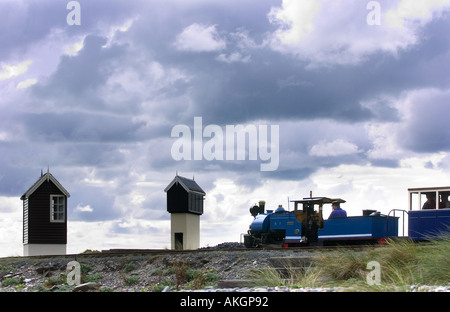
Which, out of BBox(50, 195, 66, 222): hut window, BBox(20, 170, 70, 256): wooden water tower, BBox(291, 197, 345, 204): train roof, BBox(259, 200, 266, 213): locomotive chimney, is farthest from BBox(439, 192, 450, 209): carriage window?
BBox(50, 195, 66, 222): hut window

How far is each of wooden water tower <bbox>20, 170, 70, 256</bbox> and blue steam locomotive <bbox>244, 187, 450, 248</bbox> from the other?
9216mm

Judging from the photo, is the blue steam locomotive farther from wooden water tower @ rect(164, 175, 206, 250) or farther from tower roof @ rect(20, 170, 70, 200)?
tower roof @ rect(20, 170, 70, 200)

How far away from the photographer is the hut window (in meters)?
28.6

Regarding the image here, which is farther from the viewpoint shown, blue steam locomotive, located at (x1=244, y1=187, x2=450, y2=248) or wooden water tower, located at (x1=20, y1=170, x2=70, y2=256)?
wooden water tower, located at (x1=20, y1=170, x2=70, y2=256)

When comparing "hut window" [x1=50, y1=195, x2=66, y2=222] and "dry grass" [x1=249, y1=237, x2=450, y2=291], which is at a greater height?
"hut window" [x1=50, y1=195, x2=66, y2=222]

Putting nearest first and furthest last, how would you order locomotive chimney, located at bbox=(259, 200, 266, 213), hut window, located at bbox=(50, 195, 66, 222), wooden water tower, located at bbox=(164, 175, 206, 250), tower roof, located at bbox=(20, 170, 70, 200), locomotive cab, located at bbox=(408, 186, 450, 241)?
locomotive cab, located at bbox=(408, 186, 450, 241)
locomotive chimney, located at bbox=(259, 200, 266, 213)
wooden water tower, located at bbox=(164, 175, 206, 250)
tower roof, located at bbox=(20, 170, 70, 200)
hut window, located at bbox=(50, 195, 66, 222)

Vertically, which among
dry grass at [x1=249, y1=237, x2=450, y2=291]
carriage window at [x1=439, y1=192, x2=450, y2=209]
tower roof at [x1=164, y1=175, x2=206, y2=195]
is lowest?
dry grass at [x1=249, y1=237, x2=450, y2=291]

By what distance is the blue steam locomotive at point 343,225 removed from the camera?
19219mm

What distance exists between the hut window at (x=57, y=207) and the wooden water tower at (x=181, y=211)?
5.15 m

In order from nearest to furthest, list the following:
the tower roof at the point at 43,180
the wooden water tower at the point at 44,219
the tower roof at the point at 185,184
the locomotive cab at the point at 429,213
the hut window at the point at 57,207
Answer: the locomotive cab at the point at 429,213 < the tower roof at the point at 185,184 < the wooden water tower at the point at 44,219 < the tower roof at the point at 43,180 < the hut window at the point at 57,207

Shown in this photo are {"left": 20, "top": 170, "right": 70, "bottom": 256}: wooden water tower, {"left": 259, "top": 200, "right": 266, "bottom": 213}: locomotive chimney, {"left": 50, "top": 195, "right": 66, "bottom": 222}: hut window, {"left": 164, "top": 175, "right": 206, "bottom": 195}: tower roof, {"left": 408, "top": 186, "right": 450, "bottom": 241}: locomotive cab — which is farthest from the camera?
{"left": 50, "top": 195, "right": 66, "bottom": 222}: hut window

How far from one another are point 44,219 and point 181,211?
21.2ft

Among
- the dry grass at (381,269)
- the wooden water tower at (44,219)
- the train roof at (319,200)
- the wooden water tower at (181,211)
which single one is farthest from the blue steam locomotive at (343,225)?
the wooden water tower at (44,219)

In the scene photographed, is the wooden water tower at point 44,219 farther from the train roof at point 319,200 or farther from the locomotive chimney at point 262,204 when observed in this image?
the train roof at point 319,200
